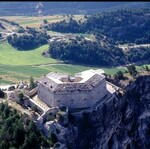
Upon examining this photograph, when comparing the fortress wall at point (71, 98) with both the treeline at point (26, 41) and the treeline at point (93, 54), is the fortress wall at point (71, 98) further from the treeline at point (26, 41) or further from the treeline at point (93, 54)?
the treeline at point (26, 41)

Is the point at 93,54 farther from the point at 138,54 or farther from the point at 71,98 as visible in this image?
the point at 71,98

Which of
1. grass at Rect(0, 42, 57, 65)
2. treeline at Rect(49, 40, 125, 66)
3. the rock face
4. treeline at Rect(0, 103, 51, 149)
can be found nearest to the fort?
the rock face

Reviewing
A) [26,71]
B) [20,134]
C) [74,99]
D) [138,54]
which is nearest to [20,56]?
[26,71]

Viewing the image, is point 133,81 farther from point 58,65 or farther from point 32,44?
point 32,44

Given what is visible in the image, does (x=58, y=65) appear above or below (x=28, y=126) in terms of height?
below

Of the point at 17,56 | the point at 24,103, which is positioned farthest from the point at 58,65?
the point at 24,103

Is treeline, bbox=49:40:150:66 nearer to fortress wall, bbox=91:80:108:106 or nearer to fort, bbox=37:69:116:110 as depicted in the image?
fortress wall, bbox=91:80:108:106
